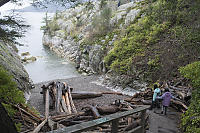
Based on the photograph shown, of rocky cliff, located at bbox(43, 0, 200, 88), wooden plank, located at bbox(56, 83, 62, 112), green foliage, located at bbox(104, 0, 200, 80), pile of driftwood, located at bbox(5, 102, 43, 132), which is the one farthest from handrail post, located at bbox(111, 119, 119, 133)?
green foliage, located at bbox(104, 0, 200, 80)

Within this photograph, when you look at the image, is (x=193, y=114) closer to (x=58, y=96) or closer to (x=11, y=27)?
(x=58, y=96)

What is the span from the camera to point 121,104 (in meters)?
7.65

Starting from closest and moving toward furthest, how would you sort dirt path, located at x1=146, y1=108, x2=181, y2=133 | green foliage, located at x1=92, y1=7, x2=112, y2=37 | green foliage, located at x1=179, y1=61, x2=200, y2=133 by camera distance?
green foliage, located at x1=179, y1=61, x2=200, y2=133, dirt path, located at x1=146, y1=108, x2=181, y2=133, green foliage, located at x1=92, y1=7, x2=112, y2=37

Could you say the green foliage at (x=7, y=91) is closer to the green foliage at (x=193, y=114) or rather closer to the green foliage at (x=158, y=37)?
the green foliage at (x=193, y=114)

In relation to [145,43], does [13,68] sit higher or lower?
lower

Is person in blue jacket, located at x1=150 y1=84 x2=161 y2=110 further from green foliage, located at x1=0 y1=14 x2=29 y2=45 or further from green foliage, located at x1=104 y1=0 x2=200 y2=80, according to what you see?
green foliage, located at x1=0 y1=14 x2=29 y2=45

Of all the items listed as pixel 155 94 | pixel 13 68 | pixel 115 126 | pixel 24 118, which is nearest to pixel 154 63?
pixel 155 94

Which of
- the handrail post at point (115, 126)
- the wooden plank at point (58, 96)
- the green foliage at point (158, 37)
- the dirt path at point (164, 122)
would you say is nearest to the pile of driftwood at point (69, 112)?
the wooden plank at point (58, 96)

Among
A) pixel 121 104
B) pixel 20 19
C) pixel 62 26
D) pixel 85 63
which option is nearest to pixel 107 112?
pixel 121 104

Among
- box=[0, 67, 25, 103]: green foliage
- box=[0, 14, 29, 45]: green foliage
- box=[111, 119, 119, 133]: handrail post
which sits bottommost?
box=[0, 67, 25, 103]: green foliage

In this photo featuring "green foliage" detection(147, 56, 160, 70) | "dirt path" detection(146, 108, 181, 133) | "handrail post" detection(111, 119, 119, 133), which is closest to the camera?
"handrail post" detection(111, 119, 119, 133)

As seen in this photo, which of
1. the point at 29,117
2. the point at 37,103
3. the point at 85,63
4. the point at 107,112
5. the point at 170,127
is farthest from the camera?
the point at 85,63

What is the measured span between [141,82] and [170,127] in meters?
9.22

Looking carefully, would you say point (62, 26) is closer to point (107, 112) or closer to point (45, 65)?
point (45, 65)
